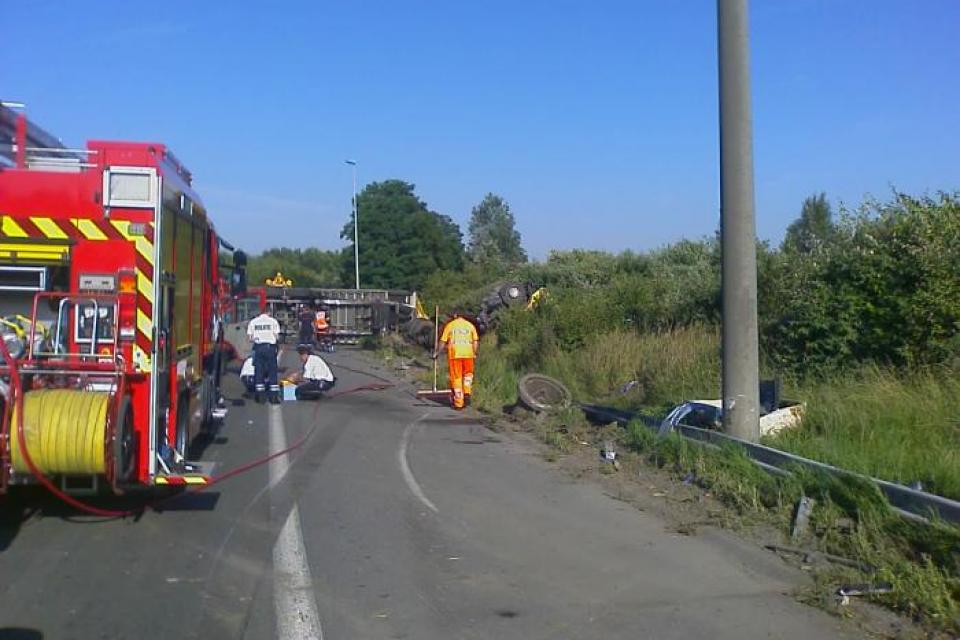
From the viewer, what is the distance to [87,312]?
326 inches

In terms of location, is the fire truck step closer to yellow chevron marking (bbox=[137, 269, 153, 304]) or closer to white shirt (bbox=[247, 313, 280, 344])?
yellow chevron marking (bbox=[137, 269, 153, 304])

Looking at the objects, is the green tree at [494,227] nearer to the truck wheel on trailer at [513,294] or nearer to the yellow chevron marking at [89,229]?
the truck wheel on trailer at [513,294]

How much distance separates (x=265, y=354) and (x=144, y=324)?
382 inches

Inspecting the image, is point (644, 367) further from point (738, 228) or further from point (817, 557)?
point (817, 557)

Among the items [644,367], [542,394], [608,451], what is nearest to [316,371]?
[542,394]

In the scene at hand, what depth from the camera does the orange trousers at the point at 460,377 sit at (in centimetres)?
1792

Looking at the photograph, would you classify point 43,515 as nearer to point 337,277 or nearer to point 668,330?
point 668,330

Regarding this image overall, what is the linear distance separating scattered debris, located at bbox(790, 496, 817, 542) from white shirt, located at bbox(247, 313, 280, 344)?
1144 cm

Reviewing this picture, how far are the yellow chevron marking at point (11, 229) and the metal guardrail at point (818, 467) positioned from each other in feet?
22.4

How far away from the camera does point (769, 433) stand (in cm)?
1117

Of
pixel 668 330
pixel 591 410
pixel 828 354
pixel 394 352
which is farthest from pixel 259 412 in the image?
pixel 394 352

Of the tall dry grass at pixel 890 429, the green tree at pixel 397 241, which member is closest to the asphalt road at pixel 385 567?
the tall dry grass at pixel 890 429

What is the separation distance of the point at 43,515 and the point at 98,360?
160cm

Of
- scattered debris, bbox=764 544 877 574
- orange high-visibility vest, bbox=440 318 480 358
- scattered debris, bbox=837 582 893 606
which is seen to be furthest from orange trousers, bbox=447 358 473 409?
scattered debris, bbox=837 582 893 606
